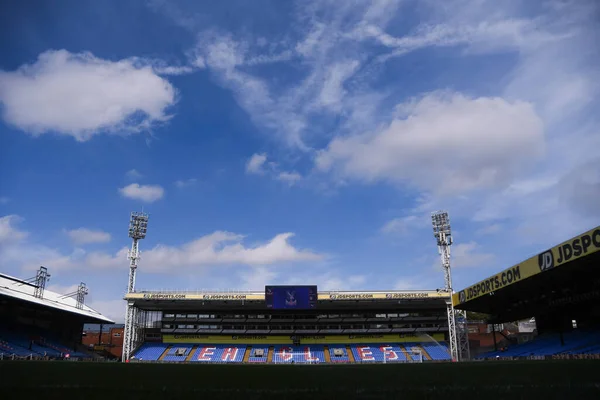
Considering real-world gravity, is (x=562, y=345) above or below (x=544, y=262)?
below

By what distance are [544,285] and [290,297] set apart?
1104 inches

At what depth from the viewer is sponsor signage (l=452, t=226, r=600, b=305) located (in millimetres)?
25228

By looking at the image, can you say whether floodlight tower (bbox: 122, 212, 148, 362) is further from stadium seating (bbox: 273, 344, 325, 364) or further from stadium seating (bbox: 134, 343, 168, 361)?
stadium seating (bbox: 273, 344, 325, 364)

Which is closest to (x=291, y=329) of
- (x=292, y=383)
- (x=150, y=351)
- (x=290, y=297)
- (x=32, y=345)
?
(x=290, y=297)

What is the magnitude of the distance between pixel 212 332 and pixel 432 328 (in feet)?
95.8

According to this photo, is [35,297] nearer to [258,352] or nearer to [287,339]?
[258,352]

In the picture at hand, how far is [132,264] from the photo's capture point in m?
58.9

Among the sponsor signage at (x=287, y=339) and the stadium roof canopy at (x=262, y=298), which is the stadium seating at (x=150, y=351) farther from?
the stadium roof canopy at (x=262, y=298)

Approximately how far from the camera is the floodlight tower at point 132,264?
55.9 meters

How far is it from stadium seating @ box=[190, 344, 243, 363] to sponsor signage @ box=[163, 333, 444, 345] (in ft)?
4.24

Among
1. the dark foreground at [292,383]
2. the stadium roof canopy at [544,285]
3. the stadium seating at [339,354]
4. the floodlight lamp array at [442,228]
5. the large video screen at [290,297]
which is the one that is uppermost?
the floodlight lamp array at [442,228]

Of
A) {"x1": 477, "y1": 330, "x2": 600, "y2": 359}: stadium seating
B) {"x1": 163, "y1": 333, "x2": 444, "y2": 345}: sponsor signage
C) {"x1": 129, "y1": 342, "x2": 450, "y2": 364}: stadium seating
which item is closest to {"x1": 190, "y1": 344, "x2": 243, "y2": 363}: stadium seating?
{"x1": 129, "y1": 342, "x2": 450, "y2": 364}: stadium seating


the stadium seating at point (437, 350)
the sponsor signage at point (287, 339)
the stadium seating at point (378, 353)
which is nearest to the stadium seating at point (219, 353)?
the sponsor signage at point (287, 339)

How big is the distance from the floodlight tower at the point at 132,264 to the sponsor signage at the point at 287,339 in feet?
25.0
